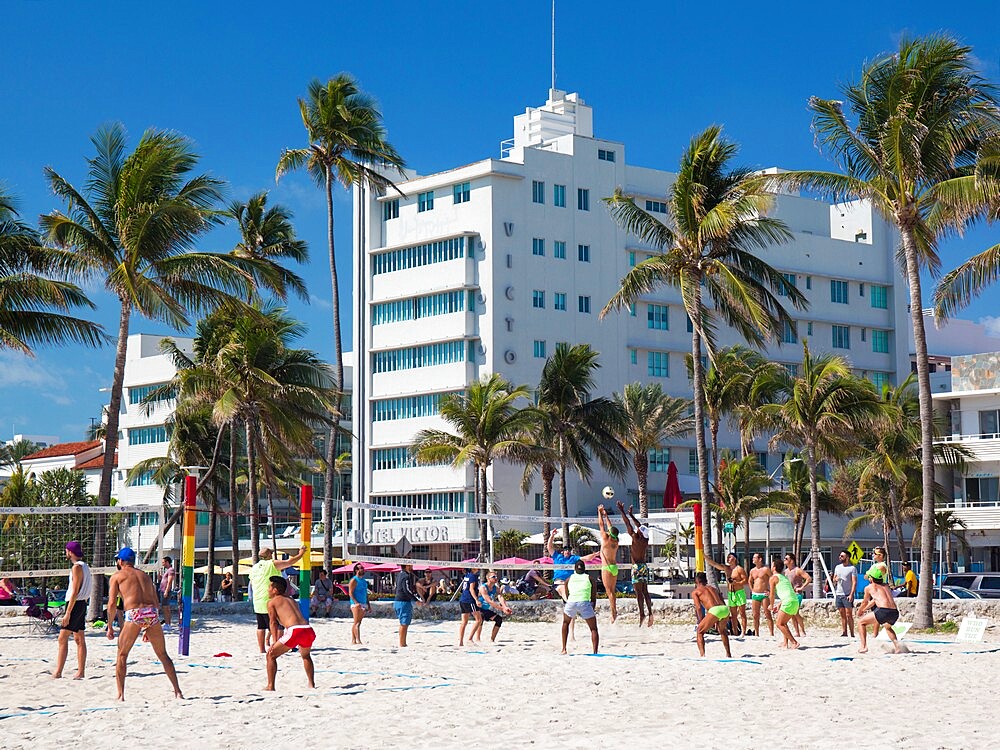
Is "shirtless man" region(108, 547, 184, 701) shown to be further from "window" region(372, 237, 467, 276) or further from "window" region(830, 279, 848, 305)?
"window" region(830, 279, 848, 305)

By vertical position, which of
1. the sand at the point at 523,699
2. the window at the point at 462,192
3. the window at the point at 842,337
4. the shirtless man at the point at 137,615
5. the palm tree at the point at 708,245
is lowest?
the sand at the point at 523,699

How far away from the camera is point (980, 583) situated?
123 ft

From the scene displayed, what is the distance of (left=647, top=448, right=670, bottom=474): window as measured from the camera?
→ 63500mm

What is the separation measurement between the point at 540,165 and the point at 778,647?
44.4 meters

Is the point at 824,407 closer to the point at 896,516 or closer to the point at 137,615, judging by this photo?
the point at 896,516

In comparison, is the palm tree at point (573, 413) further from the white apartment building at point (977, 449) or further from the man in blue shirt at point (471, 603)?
the man in blue shirt at point (471, 603)

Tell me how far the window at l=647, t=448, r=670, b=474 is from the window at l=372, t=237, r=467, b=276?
12825mm

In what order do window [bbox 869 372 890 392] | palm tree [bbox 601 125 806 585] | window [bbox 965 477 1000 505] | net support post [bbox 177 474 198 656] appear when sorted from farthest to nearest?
1. window [bbox 869 372 890 392]
2. window [bbox 965 477 1000 505]
3. palm tree [bbox 601 125 806 585]
4. net support post [bbox 177 474 198 656]

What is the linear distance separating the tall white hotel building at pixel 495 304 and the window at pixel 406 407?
0.24 ft

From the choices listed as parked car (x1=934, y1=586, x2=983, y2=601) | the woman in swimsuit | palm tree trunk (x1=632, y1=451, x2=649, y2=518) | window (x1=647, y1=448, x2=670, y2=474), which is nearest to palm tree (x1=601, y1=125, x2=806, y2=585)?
parked car (x1=934, y1=586, x2=983, y2=601)

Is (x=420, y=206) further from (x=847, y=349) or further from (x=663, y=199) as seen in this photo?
(x=847, y=349)

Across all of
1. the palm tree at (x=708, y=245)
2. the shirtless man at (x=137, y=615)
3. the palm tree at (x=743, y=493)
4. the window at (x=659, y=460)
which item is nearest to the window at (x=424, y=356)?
the window at (x=659, y=460)

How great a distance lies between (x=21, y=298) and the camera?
26625 mm

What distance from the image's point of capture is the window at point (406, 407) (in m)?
61.8
